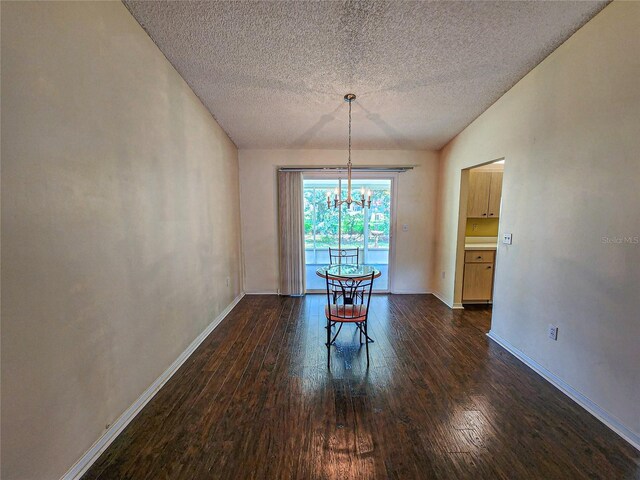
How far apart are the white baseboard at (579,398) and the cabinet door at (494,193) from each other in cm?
213

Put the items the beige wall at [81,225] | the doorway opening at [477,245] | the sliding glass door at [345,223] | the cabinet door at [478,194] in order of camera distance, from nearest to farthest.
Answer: the beige wall at [81,225] → the doorway opening at [477,245] → the cabinet door at [478,194] → the sliding glass door at [345,223]

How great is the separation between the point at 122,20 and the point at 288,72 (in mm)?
1275

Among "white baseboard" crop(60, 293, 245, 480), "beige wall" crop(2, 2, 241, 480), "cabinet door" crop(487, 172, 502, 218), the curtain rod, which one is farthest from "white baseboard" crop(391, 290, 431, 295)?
"beige wall" crop(2, 2, 241, 480)

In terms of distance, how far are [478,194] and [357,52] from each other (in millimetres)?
2901

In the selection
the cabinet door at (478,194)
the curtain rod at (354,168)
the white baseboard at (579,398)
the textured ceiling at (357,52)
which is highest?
the textured ceiling at (357,52)

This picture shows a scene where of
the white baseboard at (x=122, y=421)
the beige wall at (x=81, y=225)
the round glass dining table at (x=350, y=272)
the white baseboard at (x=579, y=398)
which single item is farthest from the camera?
the round glass dining table at (x=350, y=272)

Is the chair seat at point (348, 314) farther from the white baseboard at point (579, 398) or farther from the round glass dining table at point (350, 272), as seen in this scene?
the white baseboard at point (579, 398)

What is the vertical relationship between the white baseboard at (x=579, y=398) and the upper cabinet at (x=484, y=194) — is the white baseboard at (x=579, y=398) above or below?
below

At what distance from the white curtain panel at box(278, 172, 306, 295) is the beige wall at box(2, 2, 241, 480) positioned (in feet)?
6.38

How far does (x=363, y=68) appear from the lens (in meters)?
2.38

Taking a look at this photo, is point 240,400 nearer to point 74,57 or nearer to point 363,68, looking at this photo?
point 74,57

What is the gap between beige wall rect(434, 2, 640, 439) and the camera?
1.62 meters

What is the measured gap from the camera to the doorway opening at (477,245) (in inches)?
143

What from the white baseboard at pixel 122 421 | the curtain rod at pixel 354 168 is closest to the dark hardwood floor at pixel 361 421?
the white baseboard at pixel 122 421
